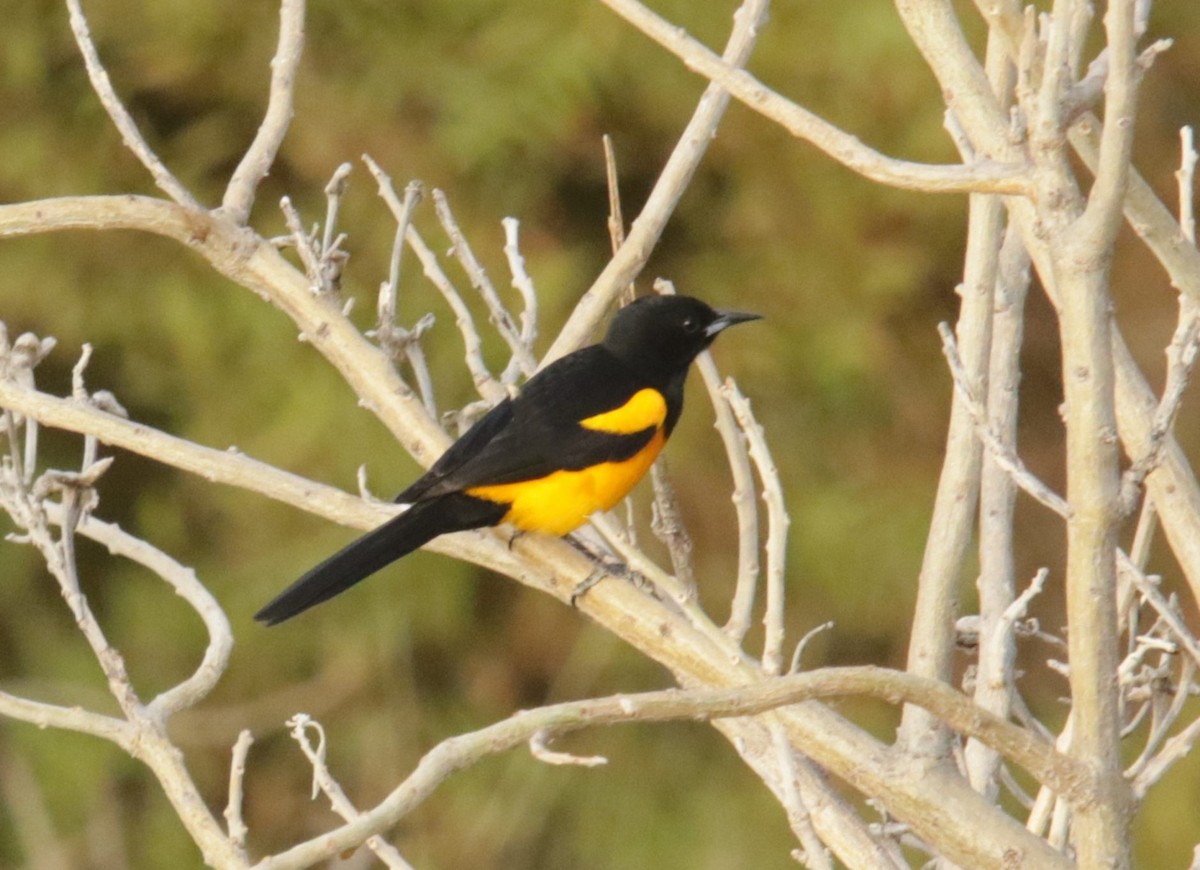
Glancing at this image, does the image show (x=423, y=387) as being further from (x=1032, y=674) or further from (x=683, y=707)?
(x=1032, y=674)

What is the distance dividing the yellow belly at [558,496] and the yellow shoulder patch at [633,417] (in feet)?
0.26

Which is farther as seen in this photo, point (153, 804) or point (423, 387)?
point (153, 804)

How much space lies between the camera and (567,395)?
3346 millimetres

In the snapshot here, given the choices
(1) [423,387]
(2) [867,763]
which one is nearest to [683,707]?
(2) [867,763]

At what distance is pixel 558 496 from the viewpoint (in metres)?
3.06

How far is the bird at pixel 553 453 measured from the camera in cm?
286

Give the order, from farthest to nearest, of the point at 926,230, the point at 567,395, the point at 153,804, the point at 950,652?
the point at 153,804 → the point at 926,230 → the point at 567,395 → the point at 950,652

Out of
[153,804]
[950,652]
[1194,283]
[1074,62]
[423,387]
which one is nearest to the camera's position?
[1074,62]

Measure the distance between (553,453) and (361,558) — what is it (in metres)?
0.49

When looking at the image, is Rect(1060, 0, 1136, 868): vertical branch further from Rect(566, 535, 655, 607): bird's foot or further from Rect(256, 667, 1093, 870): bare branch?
Rect(566, 535, 655, 607): bird's foot

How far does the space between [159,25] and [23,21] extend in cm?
54

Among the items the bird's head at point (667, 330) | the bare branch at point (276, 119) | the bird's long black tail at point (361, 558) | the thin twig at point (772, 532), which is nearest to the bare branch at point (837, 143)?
the thin twig at point (772, 532)

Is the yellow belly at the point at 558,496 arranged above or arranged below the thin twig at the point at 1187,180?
above

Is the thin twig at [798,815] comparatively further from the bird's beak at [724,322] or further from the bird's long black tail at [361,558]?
the bird's beak at [724,322]
